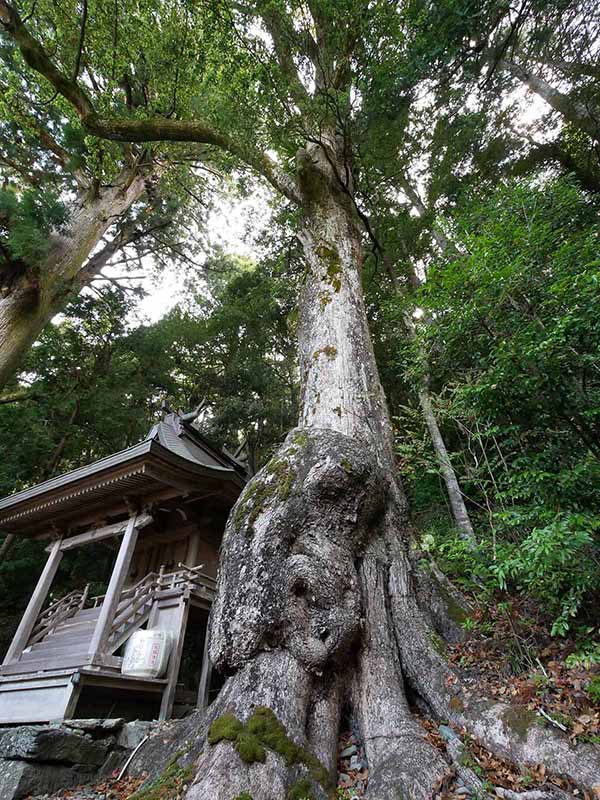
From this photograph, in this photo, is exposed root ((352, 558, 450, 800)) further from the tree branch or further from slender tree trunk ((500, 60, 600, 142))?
slender tree trunk ((500, 60, 600, 142))

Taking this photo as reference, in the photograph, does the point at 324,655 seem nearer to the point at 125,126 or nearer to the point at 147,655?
the point at 147,655

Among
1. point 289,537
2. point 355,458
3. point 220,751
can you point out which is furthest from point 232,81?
point 220,751

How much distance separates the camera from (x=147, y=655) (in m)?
5.42

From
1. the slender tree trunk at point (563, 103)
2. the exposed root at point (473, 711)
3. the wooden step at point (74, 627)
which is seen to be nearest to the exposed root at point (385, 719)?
the exposed root at point (473, 711)

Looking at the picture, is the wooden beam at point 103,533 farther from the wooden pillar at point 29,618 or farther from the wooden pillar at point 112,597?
the wooden pillar at point 29,618

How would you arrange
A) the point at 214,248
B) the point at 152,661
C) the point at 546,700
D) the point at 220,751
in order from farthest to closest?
the point at 214,248 → the point at 152,661 → the point at 546,700 → the point at 220,751

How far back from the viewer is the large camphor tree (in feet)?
6.18

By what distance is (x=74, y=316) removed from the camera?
12.2 m

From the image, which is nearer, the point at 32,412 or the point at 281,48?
the point at 281,48

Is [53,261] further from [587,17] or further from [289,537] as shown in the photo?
[587,17]

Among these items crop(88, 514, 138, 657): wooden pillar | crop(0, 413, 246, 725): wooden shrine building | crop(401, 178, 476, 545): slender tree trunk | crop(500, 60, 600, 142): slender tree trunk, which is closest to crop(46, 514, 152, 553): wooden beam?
crop(0, 413, 246, 725): wooden shrine building

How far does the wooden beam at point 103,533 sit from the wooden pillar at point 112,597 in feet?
0.45

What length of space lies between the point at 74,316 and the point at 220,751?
13.0 meters

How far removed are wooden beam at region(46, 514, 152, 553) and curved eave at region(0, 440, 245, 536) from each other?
321 millimetres
